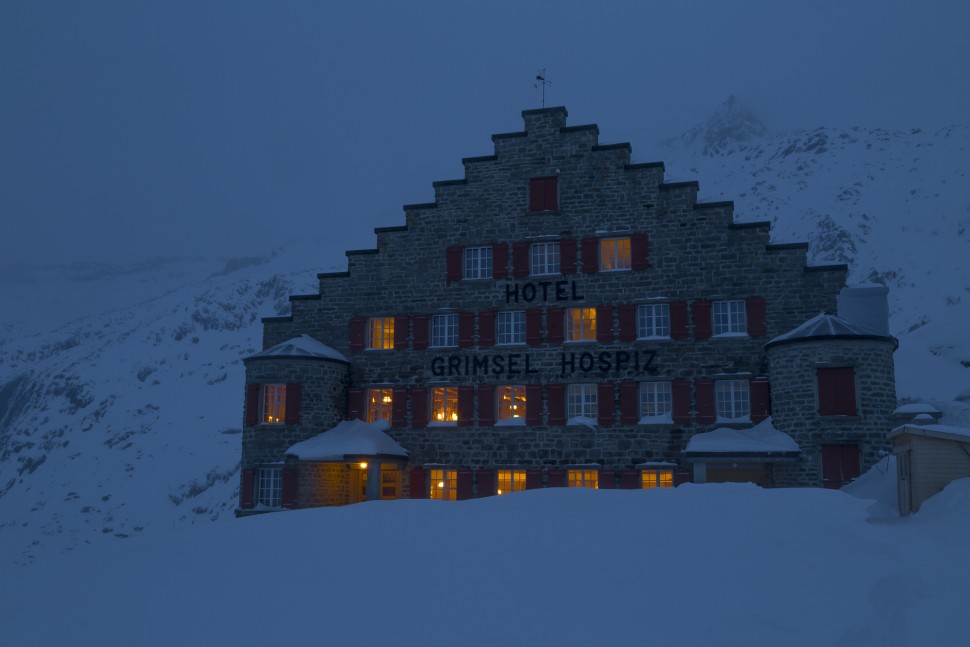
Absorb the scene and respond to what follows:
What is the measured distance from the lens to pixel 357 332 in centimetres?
3419

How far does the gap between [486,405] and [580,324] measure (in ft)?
14.6

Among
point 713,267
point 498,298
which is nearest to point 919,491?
point 713,267

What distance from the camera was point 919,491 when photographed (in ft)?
55.9

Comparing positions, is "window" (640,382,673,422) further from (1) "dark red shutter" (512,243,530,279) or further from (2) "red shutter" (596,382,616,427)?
(1) "dark red shutter" (512,243,530,279)

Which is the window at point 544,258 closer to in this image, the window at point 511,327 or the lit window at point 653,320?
the window at point 511,327

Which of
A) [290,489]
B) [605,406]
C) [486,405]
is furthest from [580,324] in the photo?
[290,489]

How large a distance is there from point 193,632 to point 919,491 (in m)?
13.1

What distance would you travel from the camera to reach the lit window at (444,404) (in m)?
33.2

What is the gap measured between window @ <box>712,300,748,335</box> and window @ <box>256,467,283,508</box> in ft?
52.8

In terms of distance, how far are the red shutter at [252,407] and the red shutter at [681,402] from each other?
1463cm

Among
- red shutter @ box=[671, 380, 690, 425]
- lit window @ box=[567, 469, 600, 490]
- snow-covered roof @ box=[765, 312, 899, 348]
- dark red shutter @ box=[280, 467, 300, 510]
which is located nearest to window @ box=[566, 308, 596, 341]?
red shutter @ box=[671, 380, 690, 425]

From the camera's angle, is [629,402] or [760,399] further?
[629,402]

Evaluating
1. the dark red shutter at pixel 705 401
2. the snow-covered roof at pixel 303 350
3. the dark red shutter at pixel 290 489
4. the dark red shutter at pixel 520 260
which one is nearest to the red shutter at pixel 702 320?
the dark red shutter at pixel 705 401

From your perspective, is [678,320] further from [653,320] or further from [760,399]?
[760,399]
